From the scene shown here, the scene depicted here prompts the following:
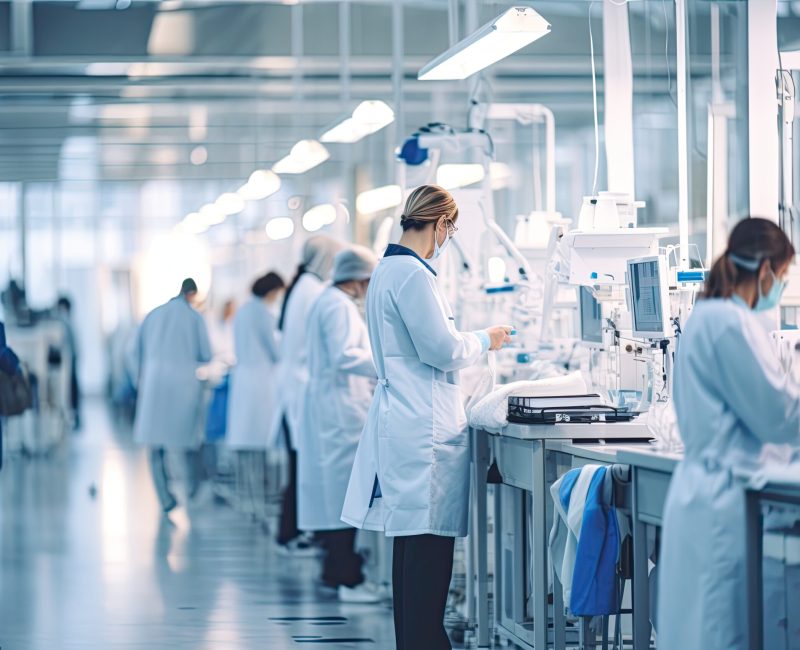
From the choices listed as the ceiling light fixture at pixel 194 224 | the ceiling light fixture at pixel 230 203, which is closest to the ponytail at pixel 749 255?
the ceiling light fixture at pixel 230 203

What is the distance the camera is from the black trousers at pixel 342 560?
591 centimetres

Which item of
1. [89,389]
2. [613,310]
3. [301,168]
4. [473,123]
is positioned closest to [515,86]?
[301,168]

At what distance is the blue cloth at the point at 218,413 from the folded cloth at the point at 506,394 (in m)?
5.78

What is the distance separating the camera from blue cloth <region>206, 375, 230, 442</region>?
32.5 ft

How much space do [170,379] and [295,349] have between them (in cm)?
211

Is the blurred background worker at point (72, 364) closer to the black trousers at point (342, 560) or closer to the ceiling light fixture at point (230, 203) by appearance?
the ceiling light fixture at point (230, 203)

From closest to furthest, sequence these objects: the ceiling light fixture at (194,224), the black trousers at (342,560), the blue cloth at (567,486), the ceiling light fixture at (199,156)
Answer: the blue cloth at (567,486) → the black trousers at (342,560) → the ceiling light fixture at (194,224) → the ceiling light fixture at (199,156)

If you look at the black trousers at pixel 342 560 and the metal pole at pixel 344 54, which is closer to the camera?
the black trousers at pixel 342 560

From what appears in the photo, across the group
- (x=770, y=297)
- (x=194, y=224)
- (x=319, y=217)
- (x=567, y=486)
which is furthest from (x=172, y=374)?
(x=770, y=297)

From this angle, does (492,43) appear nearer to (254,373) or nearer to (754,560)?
(754,560)

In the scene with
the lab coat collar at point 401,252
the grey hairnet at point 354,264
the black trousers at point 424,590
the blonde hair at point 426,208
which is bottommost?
the black trousers at point 424,590

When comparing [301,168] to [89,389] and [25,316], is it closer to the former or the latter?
[25,316]

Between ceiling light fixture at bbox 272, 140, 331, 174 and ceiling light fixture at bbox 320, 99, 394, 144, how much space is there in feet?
1.05

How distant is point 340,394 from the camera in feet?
19.3
